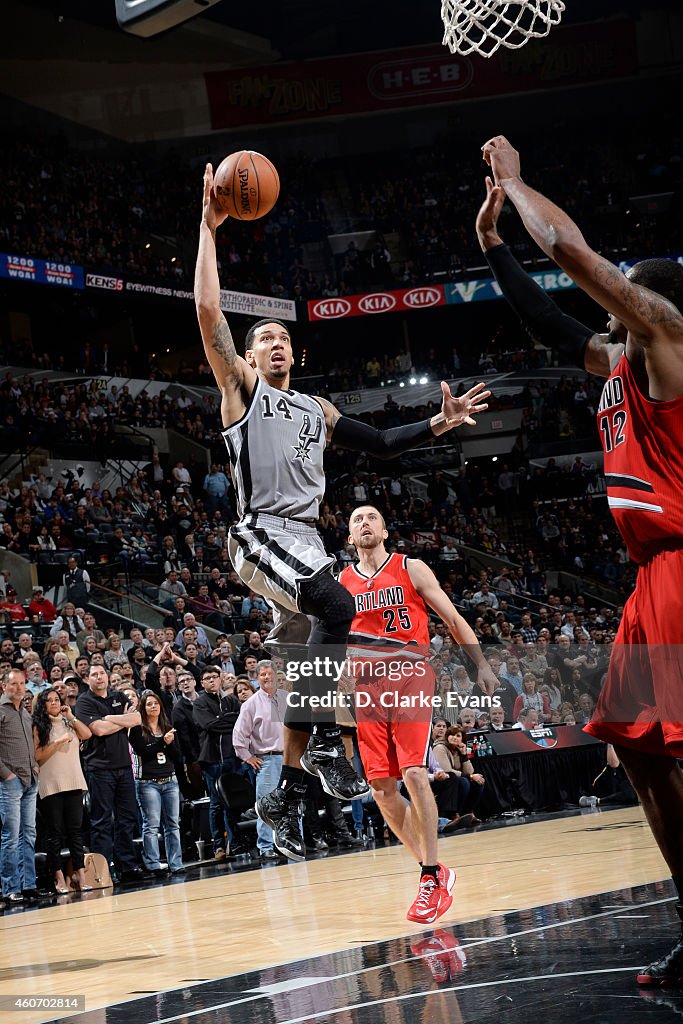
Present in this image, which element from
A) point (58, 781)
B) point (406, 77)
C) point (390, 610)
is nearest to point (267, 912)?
point (390, 610)

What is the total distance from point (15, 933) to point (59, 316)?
22.9 meters

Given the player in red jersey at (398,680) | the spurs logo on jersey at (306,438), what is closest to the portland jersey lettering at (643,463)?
the spurs logo on jersey at (306,438)

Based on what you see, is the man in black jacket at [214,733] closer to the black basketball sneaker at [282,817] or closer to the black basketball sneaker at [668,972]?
the black basketball sneaker at [282,817]

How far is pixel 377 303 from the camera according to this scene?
2998cm

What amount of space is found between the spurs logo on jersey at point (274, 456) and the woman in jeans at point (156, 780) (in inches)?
248

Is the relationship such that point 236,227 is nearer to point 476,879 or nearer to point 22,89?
point 22,89

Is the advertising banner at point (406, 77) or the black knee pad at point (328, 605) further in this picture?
the advertising banner at point (406, 77)

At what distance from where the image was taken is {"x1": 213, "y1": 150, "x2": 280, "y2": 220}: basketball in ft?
16.2

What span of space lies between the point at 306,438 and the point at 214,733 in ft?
22.9

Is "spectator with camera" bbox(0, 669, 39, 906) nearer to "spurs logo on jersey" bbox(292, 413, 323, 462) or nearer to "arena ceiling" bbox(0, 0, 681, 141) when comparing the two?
"spurs logo on jersey" bbox(292, 413, 323, 462)

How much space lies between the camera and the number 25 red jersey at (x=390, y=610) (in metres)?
7.00

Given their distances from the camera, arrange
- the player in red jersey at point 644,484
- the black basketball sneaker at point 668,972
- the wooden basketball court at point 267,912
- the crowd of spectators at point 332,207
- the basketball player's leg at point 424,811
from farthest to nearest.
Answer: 1. the crowd of spectators at point 332,207
2. the basketball player's leg at point 424,811
3. the wooden basketball court at point 267,912
4. the black basketball sneaker at point 668,972
5. the player in red jersey at point 644,484

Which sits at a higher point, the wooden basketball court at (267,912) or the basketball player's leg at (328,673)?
the basketball player's leg at (328,673)

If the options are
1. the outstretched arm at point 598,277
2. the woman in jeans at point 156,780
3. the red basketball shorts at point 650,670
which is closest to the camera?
the outstretched arm at point 598,277
